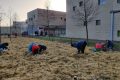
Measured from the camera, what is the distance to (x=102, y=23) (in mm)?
28094

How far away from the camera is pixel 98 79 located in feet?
23.3

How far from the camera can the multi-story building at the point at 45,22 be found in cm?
5084

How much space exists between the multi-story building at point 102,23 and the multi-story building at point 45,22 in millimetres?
14556

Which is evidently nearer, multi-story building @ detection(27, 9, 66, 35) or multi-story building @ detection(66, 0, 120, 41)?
multi-story building @ detection(66, 0, 120, 41)

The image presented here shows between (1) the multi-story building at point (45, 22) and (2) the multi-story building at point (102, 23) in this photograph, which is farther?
(1) the multi-story building at point (45, 22)

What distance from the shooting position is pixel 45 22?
177ft

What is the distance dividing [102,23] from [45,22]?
27724 mm

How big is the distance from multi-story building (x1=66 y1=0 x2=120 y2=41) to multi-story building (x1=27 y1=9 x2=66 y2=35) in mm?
14556

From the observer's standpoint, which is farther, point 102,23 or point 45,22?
point 45,22

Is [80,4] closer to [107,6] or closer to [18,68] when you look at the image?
[107,6]

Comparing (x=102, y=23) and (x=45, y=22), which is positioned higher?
(x=45, y=22)

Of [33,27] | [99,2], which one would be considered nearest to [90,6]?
[99,2]

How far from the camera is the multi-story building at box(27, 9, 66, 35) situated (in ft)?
167

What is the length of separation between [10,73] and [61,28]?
43.7 metres
